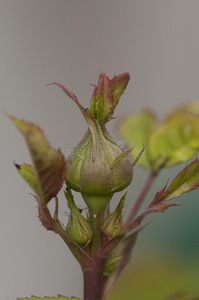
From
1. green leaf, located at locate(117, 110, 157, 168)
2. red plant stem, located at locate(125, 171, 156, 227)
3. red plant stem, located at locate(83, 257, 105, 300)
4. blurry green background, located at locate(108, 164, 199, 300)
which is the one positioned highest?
green leaf, located at locate(117, 110, 157, 168)

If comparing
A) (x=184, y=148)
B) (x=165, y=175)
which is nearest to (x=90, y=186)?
(x=184, y=148)

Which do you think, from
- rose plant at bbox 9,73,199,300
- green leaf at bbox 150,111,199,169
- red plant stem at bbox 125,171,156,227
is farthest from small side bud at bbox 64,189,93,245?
green leaf at bbox 150,111,199,169

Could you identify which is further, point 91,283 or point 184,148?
point 184,148

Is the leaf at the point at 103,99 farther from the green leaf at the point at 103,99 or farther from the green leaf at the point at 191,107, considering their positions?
the green leaf at the point at 191,107

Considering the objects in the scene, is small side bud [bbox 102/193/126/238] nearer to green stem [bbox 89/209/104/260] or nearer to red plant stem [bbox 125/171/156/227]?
green stem [bbox 89/209/104/260]

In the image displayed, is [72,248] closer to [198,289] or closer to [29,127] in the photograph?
[29,127]

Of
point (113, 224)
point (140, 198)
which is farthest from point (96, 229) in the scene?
point (140, 198)

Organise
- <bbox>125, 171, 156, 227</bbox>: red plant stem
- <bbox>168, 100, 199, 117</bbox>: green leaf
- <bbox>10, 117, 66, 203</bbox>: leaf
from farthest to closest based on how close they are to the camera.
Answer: <bbox>168, 100, 199, 117</bbox>: green leaf < <bbox>125, 171, 156, 227</bbox>: red plant stem < <bbox>10, 117, 66, 203</bbox>: leaf

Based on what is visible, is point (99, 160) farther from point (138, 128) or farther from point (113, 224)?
point (138, 128)
